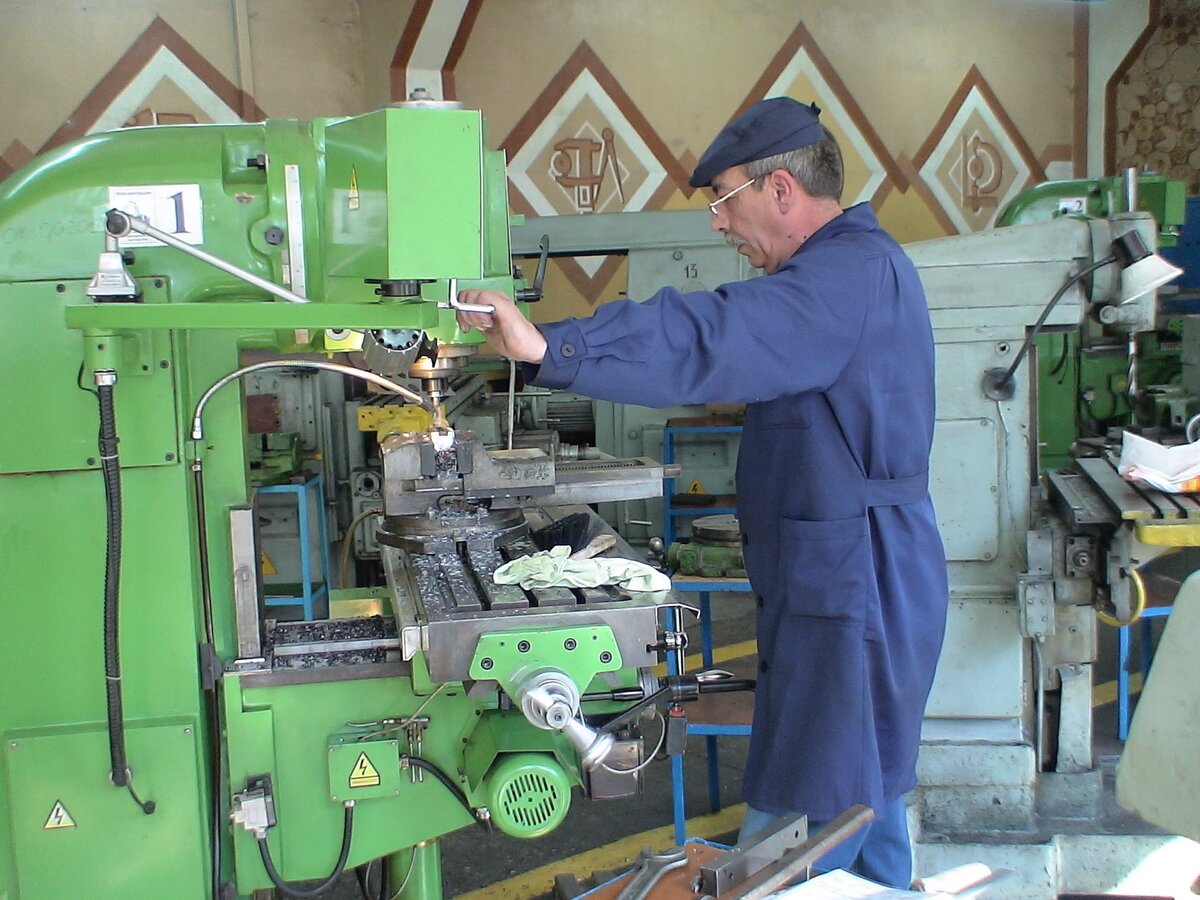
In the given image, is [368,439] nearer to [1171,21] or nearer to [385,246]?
[385,246]

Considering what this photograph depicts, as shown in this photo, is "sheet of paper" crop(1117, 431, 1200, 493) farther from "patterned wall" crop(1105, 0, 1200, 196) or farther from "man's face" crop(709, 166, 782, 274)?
"patterned wall" crop(1105, 0, 1200, 196)

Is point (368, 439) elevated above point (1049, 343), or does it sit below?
below

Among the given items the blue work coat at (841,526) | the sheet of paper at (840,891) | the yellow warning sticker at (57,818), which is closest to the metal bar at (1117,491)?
the blue work coat at (841,526)

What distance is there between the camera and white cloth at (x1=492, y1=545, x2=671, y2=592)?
4.21 ft

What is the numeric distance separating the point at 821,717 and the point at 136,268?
985mm

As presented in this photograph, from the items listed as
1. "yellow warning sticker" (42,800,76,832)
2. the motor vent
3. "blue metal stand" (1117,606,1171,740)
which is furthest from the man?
"blue metal stand" (1117,606,1171,740)

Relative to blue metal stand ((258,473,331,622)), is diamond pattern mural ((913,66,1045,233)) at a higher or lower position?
higher

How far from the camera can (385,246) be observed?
3.58 feet

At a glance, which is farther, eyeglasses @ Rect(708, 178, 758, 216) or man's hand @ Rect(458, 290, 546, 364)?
eyeglasses @ Rect(708, 178, 758, 216)

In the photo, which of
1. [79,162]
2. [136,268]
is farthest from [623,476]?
[79,162]

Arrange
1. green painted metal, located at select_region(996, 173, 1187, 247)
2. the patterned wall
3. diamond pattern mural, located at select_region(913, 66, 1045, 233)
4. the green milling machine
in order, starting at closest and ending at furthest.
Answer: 1. the green milling machine
2. green painted metal, located at select_region(996, 173, 1187, 247)
3. the patterned wall
4. diamond pattern mural, located at select_region(913, 66, 1045, 233)

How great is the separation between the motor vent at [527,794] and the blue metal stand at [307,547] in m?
1.95

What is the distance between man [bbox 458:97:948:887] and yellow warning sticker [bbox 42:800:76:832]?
848 mm

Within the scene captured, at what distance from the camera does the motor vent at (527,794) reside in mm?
1267
